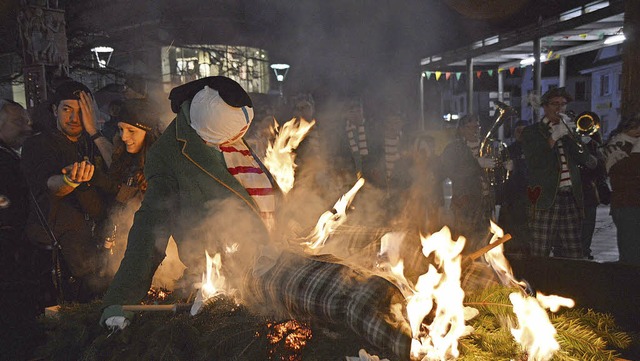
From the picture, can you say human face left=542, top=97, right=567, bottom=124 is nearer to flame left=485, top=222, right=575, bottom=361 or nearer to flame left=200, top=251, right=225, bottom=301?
flame left=485, top=222, right=575, bottom=361

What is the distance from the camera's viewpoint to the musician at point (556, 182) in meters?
5.74

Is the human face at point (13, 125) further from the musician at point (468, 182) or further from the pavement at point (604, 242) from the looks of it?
the pavement at point (604, 242)

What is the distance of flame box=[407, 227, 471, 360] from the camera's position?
229cm

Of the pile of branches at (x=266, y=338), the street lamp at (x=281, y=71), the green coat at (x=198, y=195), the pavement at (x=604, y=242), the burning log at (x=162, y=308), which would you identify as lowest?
the pavement at (x=604, y=242)

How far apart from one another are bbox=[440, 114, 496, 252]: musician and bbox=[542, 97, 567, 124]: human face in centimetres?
154

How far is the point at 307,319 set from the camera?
8.26 feet

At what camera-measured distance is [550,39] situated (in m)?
10.8

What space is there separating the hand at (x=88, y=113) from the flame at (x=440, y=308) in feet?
10.5

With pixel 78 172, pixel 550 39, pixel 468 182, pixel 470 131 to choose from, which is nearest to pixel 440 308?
pixel 78 172

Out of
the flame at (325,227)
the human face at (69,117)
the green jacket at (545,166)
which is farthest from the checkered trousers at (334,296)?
the green jacket at (545,166)

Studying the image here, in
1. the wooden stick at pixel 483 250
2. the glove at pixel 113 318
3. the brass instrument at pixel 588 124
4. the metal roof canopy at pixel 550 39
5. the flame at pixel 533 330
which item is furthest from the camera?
the metal roof canopy at pixel 550 39

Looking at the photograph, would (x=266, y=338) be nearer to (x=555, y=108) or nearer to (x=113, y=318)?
(x=113, y=318)

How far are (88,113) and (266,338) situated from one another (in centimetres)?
294

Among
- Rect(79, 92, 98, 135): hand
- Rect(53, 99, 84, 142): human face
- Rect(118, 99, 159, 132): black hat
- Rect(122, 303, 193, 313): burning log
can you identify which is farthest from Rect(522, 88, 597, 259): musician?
Rect(53, 99, 84, 142): human face
